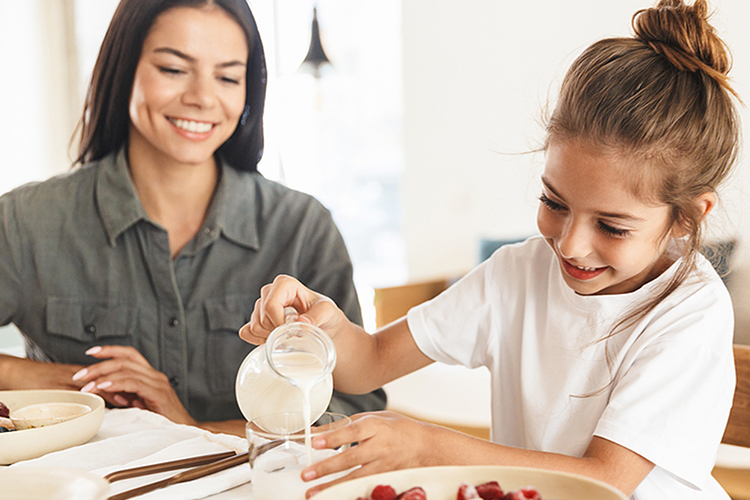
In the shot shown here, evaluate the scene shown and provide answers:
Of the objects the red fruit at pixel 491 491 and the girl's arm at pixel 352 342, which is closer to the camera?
the red fruit at pixel 491 491

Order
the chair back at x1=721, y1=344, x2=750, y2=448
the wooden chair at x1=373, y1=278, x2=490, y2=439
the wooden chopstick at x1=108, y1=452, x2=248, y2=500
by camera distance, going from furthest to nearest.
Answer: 1. the wooden chair at x1=373, y1=278, x2=490, y2=439
2. the chair back at x1=721, y1=344, x2=750, y2=448
3. the wooden chopstick at x1=108, y1=452, x2=248, y2=500

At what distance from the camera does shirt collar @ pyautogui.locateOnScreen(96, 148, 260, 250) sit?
146cm

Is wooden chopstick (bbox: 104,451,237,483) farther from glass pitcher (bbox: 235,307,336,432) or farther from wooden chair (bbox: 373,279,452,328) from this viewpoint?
wooden chair (bbox: 373,279,452,328)

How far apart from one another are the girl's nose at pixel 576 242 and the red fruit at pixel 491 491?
366mm

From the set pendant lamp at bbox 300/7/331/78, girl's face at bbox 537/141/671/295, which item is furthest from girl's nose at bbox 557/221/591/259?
pendant lamp at bbox 300/7/331/78

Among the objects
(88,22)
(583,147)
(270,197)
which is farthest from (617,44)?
(88,22)

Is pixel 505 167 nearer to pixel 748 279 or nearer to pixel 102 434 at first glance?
pixel 748 279

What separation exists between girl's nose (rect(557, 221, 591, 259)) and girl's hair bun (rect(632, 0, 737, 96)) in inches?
9.8

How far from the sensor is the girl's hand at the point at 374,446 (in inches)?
26.4

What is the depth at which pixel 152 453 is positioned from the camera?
0.92m

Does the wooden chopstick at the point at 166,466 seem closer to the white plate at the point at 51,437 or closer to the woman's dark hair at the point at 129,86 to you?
the white plate at the point at 51,437

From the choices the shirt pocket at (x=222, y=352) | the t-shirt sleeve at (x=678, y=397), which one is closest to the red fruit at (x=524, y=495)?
the t-shirt sleeve at (x=678, y=397)

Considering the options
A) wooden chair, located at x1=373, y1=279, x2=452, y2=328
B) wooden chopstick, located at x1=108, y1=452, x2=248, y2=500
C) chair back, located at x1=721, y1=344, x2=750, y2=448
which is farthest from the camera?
wooden chair, located at x1=373, y1=279, x2=452, y2=328

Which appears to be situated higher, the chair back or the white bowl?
the white bowl
